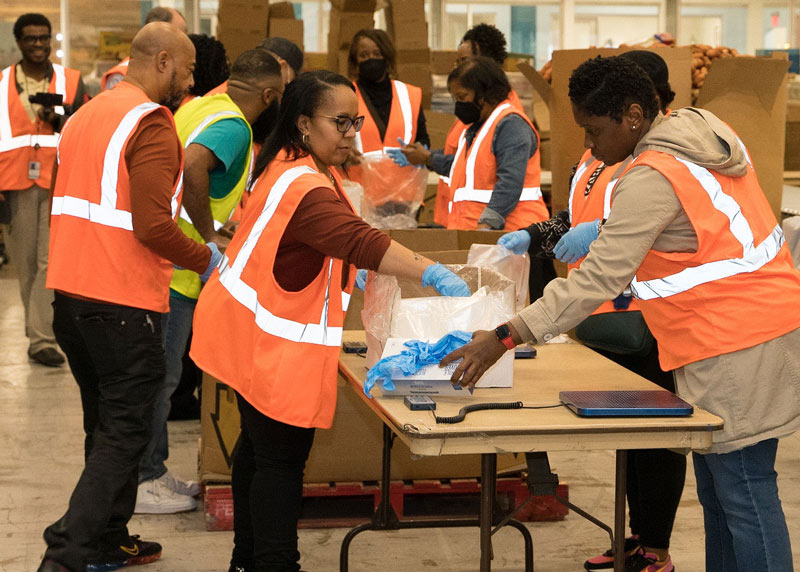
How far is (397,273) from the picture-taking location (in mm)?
2424

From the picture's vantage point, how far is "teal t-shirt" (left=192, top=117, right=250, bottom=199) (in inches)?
128

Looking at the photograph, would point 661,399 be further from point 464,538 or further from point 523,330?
point 464,538

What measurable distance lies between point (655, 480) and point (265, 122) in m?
1.86

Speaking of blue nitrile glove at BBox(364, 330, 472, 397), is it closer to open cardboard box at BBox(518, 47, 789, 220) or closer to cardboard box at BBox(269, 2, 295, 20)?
open cardboard box at BBox(518, 47, 789, 220)

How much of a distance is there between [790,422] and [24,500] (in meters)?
2.73

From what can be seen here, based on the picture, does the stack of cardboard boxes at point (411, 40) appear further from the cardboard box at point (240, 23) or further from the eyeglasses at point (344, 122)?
the eyeglasses at point (344, 122)

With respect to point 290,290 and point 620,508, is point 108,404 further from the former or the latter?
point 620,508

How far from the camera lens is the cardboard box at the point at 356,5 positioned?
677cm

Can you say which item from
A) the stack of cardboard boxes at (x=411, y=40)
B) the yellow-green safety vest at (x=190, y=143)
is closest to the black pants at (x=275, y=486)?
the yellow-green safety vest at (x=190, y=143)

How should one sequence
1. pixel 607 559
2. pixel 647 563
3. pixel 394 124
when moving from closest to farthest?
pixel 647 563 < pixel 607 559 < pixel 394 124

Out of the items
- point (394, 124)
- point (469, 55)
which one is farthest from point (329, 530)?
point (469, 55)

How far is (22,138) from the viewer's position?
18.7 ft

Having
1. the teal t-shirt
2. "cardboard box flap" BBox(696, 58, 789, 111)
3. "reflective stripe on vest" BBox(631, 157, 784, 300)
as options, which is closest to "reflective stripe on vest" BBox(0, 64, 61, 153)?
the teal t-shirt

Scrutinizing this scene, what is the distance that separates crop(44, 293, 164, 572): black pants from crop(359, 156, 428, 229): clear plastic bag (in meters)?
2.49
